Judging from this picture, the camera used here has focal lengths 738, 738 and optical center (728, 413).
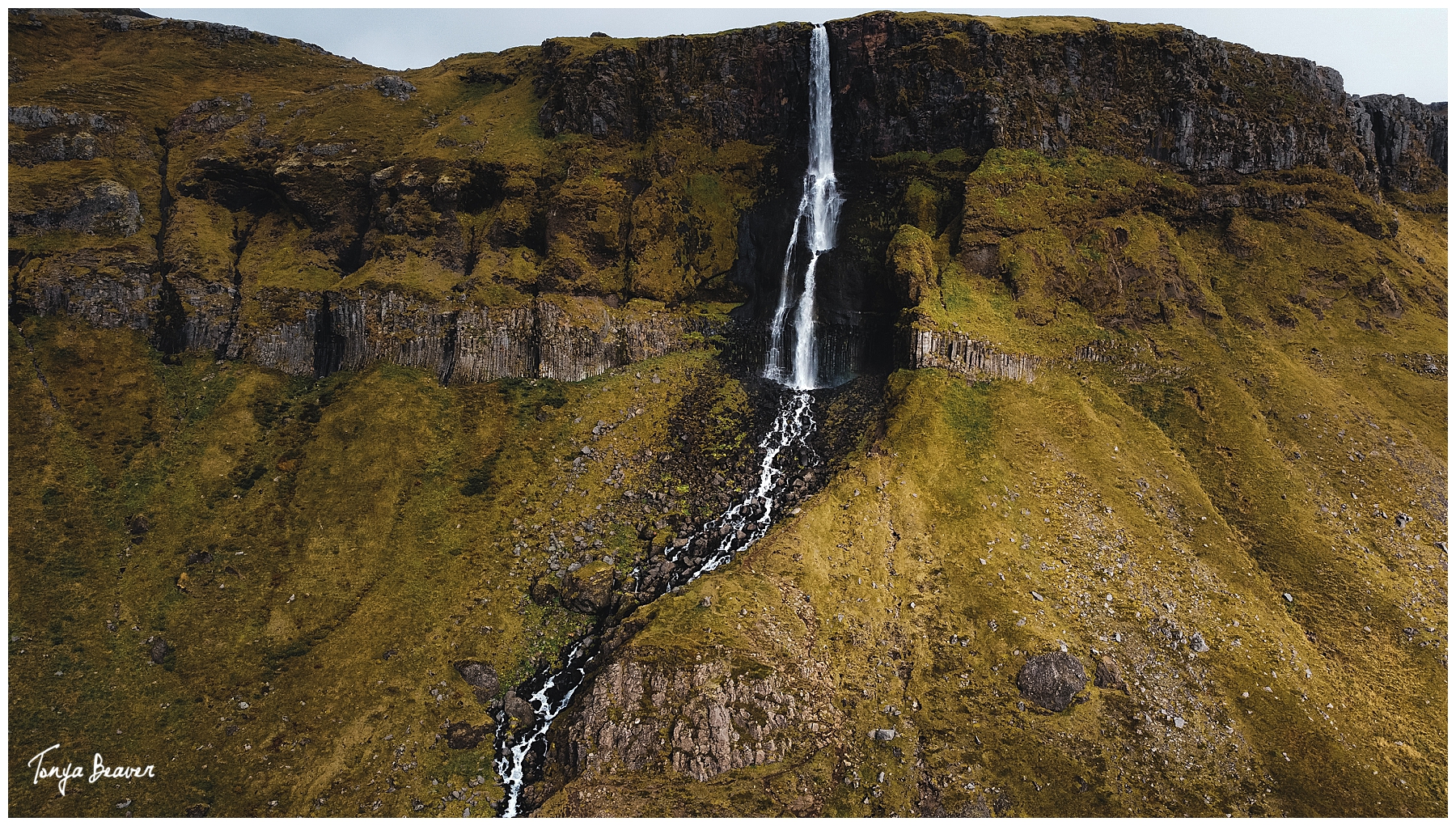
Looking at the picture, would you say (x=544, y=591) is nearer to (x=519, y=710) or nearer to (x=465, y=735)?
(x=519, y=710)

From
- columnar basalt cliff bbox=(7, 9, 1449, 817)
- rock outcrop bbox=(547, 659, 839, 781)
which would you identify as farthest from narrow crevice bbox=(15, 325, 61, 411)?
rock outcrop bbox=(547, 659, 839, 781)

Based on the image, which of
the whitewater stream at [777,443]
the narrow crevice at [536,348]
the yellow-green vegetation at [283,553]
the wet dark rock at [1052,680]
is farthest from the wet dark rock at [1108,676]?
the narrow crevice at [536,348]

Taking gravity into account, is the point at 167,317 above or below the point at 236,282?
below

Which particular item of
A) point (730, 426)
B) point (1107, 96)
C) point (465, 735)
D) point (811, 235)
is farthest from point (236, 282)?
point (1107, 96)

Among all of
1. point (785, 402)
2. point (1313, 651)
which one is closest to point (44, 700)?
point (785, 402)

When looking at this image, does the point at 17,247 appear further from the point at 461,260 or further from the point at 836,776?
the point at 836,776

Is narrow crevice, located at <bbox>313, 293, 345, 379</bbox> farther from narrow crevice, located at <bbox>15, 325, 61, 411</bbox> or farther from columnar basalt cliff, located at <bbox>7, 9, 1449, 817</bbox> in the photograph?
narrow crevice, located at <bbox>15, 325, 61, 411</bbox>

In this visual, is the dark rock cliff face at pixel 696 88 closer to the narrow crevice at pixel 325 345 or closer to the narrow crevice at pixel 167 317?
the narrow crevice at pixel 325 345
